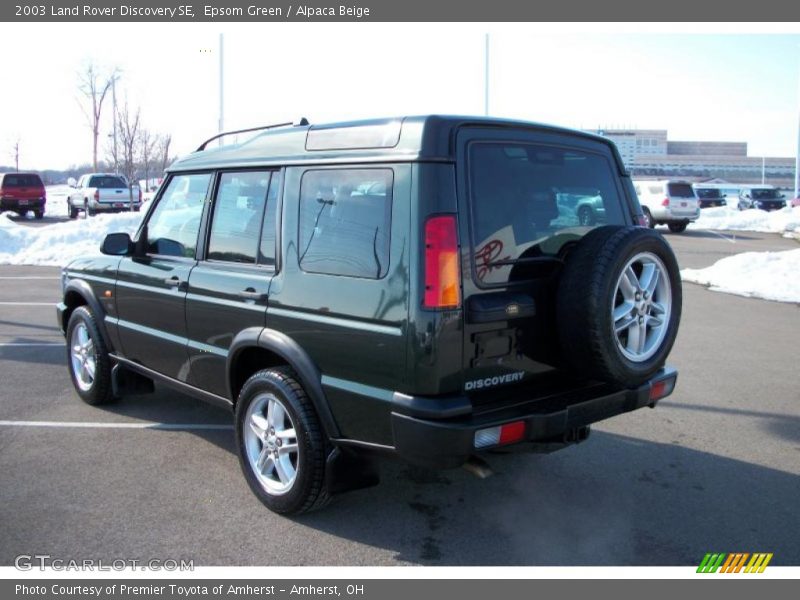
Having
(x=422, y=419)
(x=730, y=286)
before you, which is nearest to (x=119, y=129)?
(x=730, y=286)

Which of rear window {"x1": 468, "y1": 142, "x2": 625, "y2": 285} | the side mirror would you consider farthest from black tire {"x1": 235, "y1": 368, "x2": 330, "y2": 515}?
the side mirror

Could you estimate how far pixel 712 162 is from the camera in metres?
95.1

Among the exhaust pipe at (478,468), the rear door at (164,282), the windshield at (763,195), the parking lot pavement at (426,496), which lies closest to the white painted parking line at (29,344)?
the parking lot pavement at (426,496)

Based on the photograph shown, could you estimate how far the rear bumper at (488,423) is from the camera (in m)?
3.20

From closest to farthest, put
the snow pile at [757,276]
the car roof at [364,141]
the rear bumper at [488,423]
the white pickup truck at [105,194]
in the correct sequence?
the rear bumper at [488,423], the car roof at [364,141], the snow pile at [757,276], the white pickup truck at [105,194]

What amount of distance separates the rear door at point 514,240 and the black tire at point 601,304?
0.13 m

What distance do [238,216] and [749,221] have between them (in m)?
30.7

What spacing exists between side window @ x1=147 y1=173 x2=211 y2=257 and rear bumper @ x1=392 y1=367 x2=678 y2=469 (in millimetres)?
2232

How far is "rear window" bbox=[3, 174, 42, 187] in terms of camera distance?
32.0 metres

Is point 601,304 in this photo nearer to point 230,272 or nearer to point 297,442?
point 297,442

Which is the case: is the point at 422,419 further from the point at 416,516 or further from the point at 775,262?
the point at 775,262

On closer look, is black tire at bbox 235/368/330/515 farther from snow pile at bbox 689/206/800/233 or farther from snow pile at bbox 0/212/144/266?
snow pile at bbox 689/206/800/233
